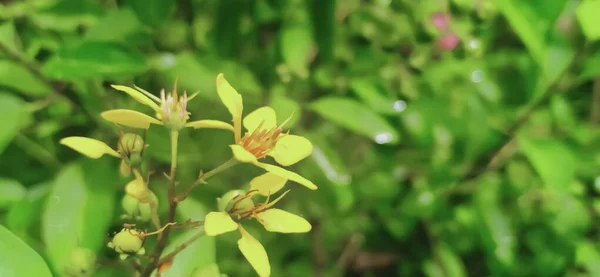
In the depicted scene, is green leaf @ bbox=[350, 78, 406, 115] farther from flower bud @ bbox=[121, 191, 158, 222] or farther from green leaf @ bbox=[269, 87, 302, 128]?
flower bud @ bbox=[121, 191, 158, 222]

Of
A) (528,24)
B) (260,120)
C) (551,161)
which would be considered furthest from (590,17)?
(260,120)

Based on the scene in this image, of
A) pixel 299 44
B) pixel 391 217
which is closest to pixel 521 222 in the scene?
pixel 391 217

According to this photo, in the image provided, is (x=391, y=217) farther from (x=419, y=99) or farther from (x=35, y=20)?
(x=35, y=20)

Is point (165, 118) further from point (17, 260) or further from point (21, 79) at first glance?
point (21, 79)

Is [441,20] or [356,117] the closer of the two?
[356,117]

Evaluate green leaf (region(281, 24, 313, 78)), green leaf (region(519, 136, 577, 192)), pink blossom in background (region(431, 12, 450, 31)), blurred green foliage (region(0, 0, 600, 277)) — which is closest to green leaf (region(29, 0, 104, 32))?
blurred green foliage (region(0, 0, 600, 277))

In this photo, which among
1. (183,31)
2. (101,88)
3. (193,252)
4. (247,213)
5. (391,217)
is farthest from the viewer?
(391,217)

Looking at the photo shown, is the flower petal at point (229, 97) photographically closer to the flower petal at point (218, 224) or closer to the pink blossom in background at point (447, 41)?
the flower petal at point (218, 224)
